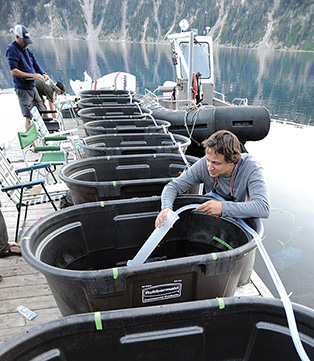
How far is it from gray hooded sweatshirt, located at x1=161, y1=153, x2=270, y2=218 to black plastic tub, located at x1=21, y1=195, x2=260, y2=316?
0.35 ft

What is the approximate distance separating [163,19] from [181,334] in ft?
483

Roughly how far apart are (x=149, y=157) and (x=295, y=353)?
2218mm

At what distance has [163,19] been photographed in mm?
126438

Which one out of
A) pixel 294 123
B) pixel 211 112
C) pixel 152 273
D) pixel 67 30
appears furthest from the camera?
pixel 67 30

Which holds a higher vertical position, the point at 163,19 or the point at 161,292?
the point at 163,19

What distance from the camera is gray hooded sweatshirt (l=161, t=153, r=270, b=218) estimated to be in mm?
1733

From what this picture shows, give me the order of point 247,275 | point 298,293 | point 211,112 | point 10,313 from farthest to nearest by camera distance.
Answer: point 211,112 → point 298,293 → point 247,275 → point 10,313

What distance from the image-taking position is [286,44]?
8806 cm

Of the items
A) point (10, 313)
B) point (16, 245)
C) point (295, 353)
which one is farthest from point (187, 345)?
point (16, 245)

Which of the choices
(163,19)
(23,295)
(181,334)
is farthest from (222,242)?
(163,19)

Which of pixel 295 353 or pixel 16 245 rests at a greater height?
pixel 295 353

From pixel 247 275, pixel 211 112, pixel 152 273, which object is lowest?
pixel 247 275

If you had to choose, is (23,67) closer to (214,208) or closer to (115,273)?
(214,208)

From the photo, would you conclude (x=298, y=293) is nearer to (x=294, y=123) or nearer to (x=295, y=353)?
(x=295, y=353)
